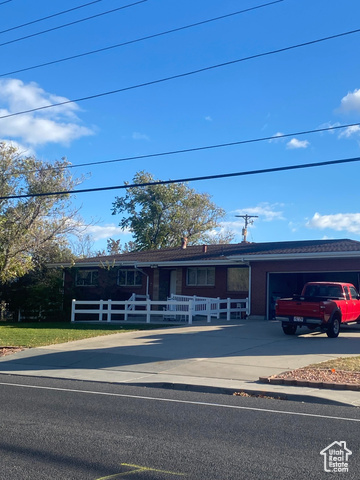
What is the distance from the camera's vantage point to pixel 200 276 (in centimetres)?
3197

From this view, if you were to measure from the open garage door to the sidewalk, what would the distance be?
5.06 metres

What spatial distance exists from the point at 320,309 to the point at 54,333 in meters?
10.7

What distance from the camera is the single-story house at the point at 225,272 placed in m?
26.3

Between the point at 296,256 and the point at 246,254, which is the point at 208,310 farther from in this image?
the point at 296,256

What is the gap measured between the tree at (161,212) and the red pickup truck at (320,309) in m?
35.5

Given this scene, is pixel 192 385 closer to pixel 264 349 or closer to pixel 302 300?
pixel 264 349

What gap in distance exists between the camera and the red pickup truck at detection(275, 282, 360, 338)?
65.4 ft

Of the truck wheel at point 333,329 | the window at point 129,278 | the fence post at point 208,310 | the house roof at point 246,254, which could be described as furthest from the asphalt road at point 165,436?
the window at point 129,278

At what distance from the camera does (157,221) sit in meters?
57.6

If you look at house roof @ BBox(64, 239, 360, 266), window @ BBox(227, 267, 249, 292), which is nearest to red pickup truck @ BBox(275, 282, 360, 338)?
house roof @ BBox(64, 239, 360, 266)

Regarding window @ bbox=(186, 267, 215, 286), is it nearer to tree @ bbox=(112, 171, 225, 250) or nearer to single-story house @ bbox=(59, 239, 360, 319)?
single-story house @ bbox=(59, 239, 360, 319)

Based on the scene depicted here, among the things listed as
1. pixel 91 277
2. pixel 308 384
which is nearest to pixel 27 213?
pixel 91 277

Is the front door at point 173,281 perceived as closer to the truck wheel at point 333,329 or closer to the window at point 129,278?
the window at point 129,278

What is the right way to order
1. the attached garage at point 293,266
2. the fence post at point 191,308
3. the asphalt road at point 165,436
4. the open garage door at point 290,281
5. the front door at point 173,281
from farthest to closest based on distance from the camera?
the front door at point 173,281
the open garage door at point 290,281
the attached garage at point 293,266
the fence post at point 191,308
the asphalt road at point 165,436
